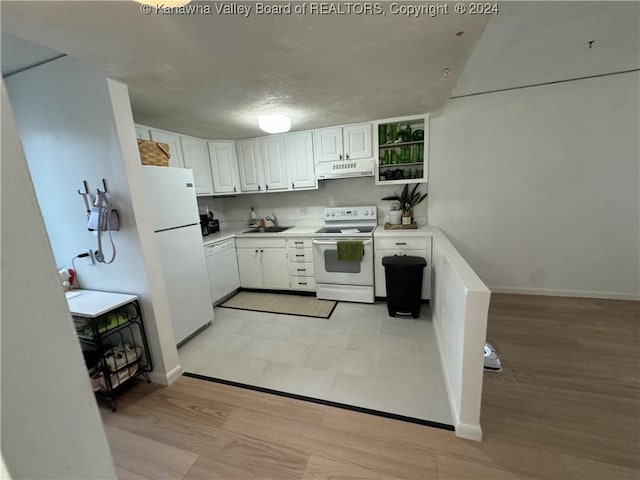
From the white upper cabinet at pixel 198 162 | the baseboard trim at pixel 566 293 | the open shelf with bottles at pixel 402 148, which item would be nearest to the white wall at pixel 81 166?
the white upper cabinet at pixel 198 162

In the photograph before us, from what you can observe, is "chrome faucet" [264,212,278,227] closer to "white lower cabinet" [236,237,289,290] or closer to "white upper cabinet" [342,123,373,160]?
"white lower cabinet" [236,237,289,290]

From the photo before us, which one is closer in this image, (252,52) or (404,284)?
(252,52)

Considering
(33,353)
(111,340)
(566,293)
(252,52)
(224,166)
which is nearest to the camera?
(33,353)

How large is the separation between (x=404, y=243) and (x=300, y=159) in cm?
179

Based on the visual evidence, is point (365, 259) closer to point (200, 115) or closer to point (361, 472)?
point (361, 472)

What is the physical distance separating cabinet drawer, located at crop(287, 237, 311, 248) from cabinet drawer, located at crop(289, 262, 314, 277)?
253 mm

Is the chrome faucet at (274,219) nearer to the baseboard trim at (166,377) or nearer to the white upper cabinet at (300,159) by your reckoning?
the white upper cabinet at (300,159)

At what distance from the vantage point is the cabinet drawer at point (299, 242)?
3.42 metres

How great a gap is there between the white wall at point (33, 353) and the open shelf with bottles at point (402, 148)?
320cm

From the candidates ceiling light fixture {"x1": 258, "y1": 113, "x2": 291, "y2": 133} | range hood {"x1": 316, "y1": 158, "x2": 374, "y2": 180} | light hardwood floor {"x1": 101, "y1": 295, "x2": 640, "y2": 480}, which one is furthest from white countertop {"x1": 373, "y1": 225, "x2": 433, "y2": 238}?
ceiling light fixture {"x1": 258, "y1": 113, "x2": 291, "y2": 133}

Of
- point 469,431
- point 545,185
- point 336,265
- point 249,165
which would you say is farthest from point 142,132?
point 545,185

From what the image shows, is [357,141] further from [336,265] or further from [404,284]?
[404,284]

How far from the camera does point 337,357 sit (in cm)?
226

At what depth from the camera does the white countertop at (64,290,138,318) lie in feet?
5.63
